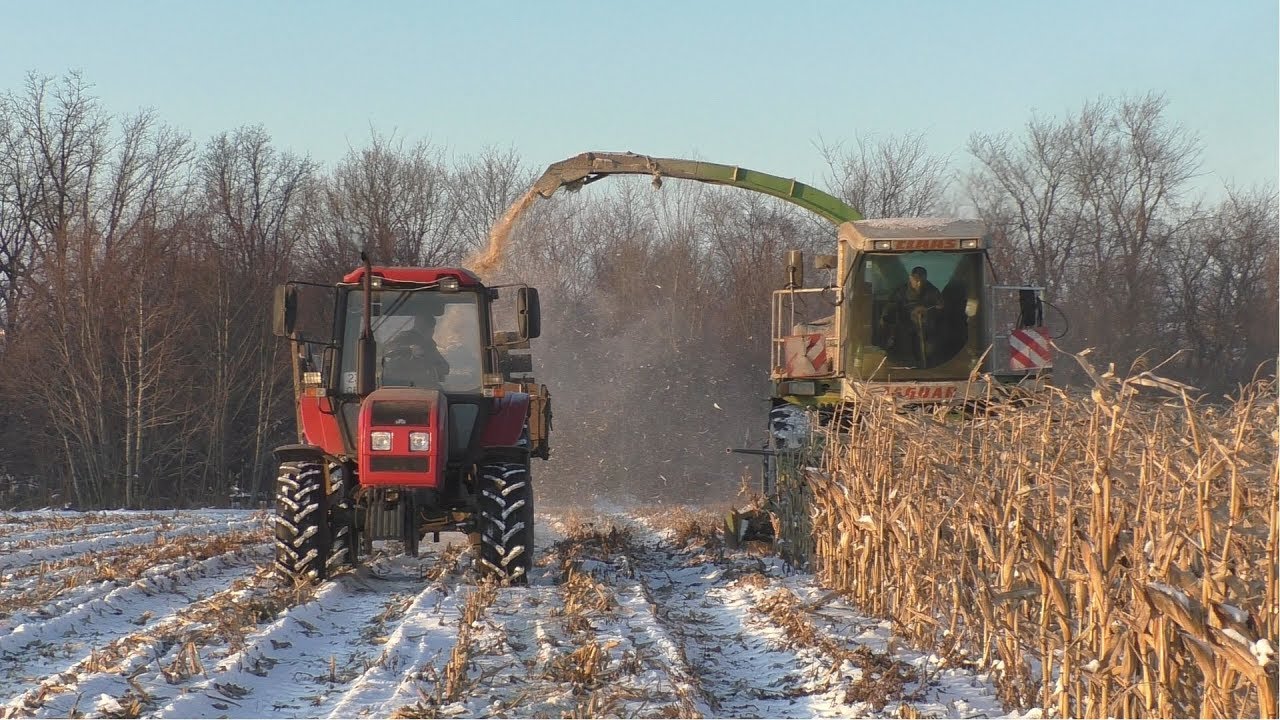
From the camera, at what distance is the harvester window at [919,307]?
12.7 meters

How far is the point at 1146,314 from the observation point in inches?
1264

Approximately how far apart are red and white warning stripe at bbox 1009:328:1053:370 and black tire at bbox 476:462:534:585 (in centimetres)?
550

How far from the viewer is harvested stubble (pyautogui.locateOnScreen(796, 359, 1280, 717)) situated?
154 inches

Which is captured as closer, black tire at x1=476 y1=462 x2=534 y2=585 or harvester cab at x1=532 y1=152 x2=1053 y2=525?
black tire at x1=476 y1=462 x2=534 y2=585

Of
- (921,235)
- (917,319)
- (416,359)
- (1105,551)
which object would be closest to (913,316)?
(917,319)

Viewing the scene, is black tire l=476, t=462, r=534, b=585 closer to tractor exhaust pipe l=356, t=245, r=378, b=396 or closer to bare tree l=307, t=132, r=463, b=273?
tractor exhaust pipe l=356, t=245, r=378, b=396

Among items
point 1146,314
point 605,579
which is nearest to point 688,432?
point 1146,314

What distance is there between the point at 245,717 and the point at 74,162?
33.6 metres

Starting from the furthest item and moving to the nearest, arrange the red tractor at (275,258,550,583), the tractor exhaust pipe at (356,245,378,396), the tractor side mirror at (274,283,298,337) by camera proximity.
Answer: the tractor exhaust pipe at (356,245,378,396) → the tractor side mirror at (274,283,298,337) → the red tractor at (275,258,550,583)

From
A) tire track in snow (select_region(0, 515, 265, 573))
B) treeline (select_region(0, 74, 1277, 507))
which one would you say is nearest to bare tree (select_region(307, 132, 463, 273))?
treeline (select_region(0, 74, 1277, 507))

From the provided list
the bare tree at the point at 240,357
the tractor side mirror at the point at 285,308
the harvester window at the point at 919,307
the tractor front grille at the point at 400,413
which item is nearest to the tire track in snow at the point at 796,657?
the tractor front grille at the point at 400,413

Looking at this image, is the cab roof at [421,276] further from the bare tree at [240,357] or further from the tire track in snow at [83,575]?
the bare tree at [240,357]

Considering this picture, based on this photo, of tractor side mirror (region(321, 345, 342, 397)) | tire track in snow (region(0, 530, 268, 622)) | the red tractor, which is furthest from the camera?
tractor side mirror (region(321, 345, 342, 397))

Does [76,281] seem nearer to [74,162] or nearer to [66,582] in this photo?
[74,162]
